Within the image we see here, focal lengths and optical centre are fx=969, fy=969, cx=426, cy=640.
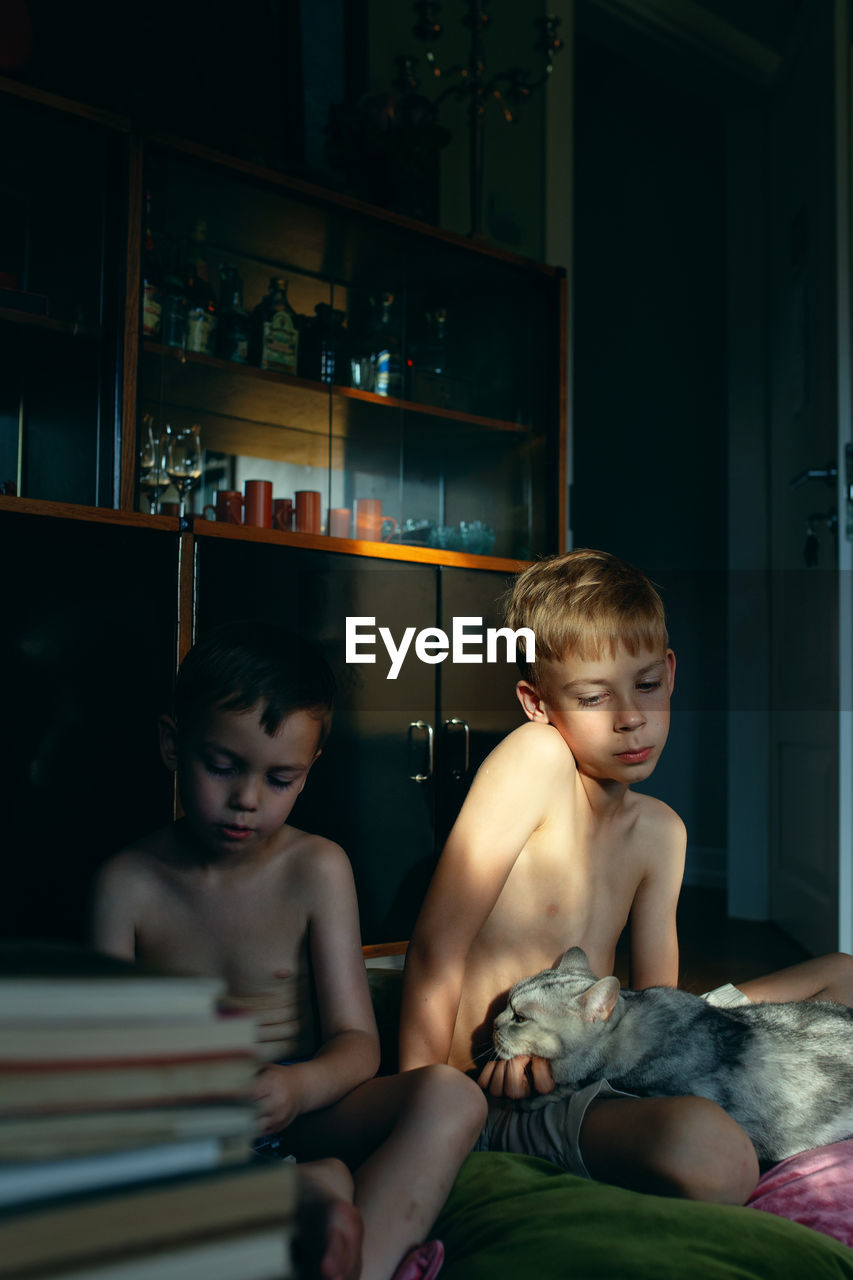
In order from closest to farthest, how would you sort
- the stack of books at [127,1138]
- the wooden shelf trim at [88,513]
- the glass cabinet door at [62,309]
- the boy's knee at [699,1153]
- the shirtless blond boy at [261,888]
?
1. the stack of books at [127,1138]
2. the boy's knee at [699,1153]
3. the shirtless blond boy at [261,888]
4. the wooden shelf trim at [88,513]
5. the glass cabinet door at [62,309]

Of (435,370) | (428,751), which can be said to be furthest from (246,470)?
(428,751)

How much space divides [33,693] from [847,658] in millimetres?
1750

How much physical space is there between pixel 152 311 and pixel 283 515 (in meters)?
0.49

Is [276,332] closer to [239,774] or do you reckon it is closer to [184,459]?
[184,459]

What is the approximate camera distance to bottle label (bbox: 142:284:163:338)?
1857 millimetres

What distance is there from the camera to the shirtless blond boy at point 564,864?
941 mm

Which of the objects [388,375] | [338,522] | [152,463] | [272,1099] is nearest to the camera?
[272,1099]

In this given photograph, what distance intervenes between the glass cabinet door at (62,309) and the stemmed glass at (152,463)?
10 cm

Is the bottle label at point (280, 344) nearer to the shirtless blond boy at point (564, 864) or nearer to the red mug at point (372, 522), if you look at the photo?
the red mug at point (372, 522)

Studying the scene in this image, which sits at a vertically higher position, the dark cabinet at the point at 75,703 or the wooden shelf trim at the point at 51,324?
the wooden shelf trim at the point at 51,324

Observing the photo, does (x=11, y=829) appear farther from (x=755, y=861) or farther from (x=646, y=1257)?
(x=755, y=861)

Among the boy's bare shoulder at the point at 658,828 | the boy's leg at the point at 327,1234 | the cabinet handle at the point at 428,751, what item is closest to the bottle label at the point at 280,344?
the cabinet handle at the point at 428,751

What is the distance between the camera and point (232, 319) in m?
2.06

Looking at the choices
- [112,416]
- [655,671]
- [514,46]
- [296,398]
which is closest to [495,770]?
[655,671]
